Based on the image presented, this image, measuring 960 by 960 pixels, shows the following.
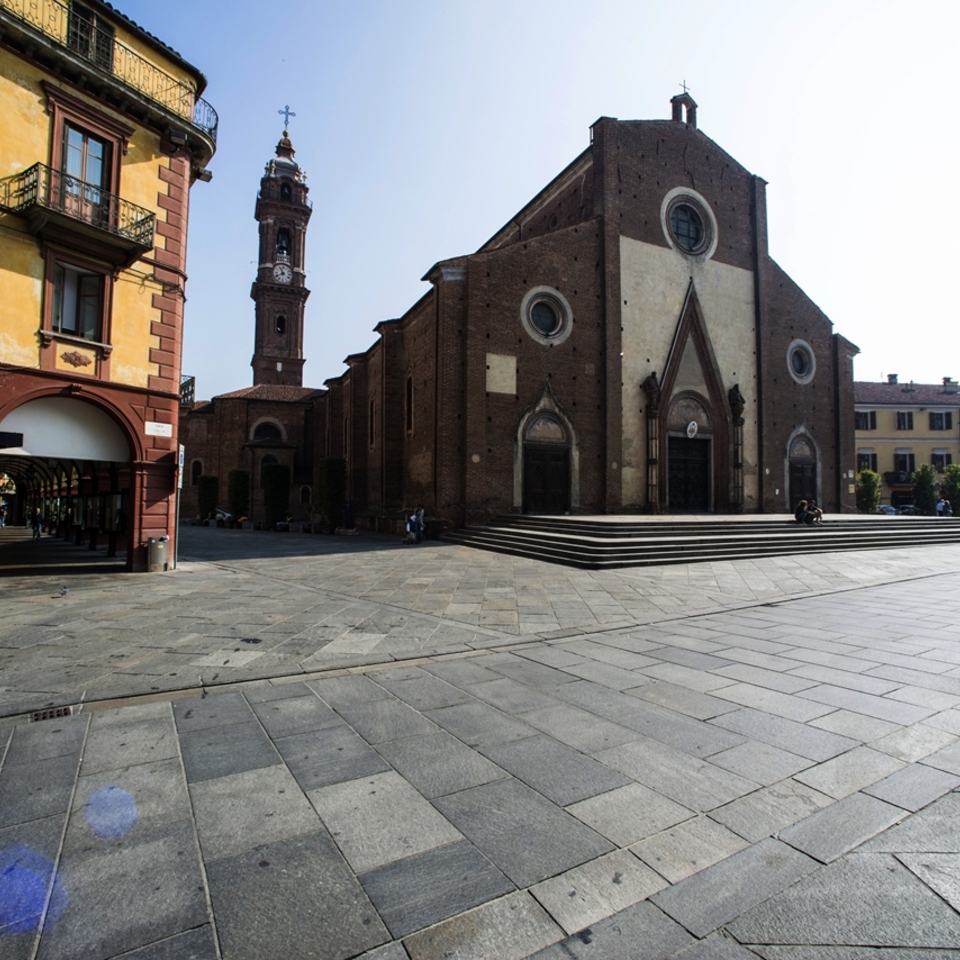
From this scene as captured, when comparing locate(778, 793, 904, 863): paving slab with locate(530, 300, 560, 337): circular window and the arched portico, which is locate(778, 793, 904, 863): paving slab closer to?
the arched portico

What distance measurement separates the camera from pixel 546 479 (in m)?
21.4

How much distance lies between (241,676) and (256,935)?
10.8 feet

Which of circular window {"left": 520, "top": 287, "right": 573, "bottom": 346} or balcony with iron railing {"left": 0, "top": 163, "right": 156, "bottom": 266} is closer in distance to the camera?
balcony with iron railing {"left": 0, "top": 163, "right": 156, "bottom": 266}

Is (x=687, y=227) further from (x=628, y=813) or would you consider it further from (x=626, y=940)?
(x=626, y=940)

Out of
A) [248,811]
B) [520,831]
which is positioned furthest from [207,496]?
[520,831]

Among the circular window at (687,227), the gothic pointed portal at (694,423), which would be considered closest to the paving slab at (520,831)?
the gothic pointed portal at (694,423)

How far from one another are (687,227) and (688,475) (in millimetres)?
10668

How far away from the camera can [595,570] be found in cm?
1276

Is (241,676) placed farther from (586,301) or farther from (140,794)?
(586,301)

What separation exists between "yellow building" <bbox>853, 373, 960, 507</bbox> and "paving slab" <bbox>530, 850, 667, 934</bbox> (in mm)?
55174

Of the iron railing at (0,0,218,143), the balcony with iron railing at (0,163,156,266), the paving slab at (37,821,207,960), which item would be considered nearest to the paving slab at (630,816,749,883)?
the paving slab at (37,821,207,960)

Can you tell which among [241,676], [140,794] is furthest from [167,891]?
[241,676]

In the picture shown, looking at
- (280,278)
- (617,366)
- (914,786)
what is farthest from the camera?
(280,278)

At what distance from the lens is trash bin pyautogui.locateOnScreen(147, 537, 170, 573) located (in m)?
12.7
